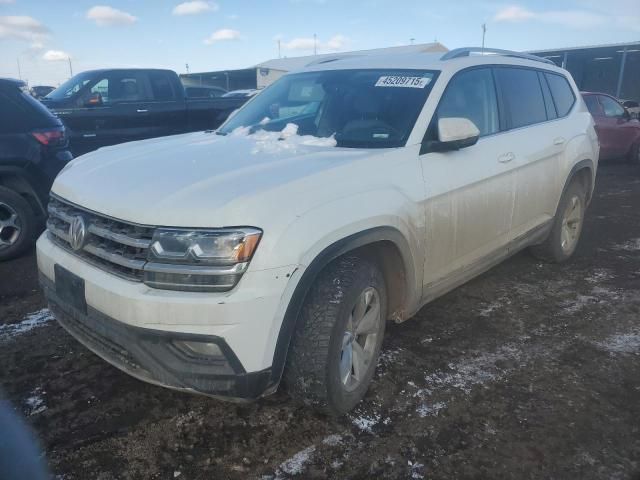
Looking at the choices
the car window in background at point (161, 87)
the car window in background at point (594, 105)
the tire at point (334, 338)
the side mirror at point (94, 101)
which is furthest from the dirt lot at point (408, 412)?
A: the car window in background at point (594, 105)

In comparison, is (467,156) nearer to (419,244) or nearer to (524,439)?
(419,244)

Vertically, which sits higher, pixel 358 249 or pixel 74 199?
pixel 74 199

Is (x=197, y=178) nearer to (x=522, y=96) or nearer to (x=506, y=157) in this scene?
(x=506, y=157)

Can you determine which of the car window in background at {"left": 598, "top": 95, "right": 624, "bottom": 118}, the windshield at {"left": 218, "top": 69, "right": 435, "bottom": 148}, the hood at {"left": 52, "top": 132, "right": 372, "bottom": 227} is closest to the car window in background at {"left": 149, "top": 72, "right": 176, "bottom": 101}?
the windshield at {"left": 218, "top": 69, "right": 435, "bottom": 148}

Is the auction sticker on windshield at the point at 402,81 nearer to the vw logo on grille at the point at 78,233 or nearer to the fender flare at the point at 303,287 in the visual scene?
the fender flare at the point at 303,287

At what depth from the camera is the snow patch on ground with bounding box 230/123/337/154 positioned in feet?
10.1

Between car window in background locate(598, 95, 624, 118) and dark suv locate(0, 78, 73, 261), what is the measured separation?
10.5 meters

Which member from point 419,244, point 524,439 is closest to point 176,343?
point 419,244

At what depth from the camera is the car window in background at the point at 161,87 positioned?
28.8 feet

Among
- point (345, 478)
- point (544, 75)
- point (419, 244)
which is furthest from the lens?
point (544, 75)

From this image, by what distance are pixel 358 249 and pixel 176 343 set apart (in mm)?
1021

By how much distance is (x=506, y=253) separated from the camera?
4043 mm

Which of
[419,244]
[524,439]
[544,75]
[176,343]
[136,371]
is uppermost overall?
[544,75]

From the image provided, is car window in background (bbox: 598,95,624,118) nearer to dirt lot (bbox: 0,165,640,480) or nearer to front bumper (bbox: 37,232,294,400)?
dirt lot (bbox: 0,165,640,480)
